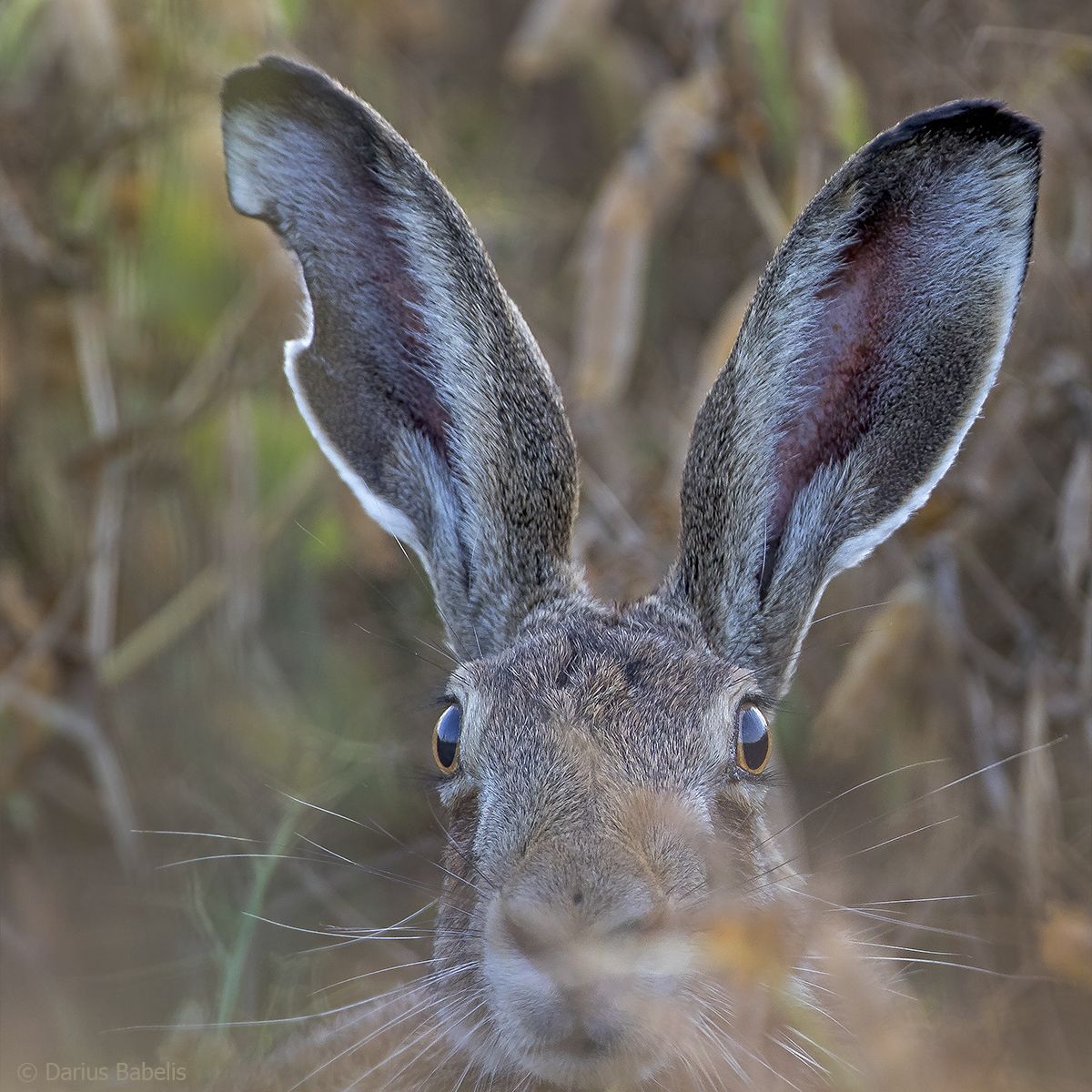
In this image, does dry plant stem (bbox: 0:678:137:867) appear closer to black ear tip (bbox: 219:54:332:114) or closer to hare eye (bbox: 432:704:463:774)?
hare eye (bbox: 432:704:463:774)

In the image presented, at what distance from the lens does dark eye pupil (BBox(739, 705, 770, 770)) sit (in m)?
3.73

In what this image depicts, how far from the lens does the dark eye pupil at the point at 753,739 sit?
Answer: 12.3ft

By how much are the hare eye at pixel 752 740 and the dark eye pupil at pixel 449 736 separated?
0.62m

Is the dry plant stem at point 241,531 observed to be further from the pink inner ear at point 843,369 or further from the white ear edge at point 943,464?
the white ear edge at point 943,464

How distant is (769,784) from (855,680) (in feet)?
4.22

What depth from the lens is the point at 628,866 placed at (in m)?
3.13

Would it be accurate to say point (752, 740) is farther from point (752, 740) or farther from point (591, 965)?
point (591, 965)

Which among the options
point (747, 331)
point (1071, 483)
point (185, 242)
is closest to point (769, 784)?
point (747, 331)

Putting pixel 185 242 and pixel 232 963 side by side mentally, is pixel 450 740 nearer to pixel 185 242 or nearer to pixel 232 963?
pixel 232 963

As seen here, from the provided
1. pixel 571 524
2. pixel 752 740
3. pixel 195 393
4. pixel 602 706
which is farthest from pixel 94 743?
pixel 752 740

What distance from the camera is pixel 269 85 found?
12.6 ft

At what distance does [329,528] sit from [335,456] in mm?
1695

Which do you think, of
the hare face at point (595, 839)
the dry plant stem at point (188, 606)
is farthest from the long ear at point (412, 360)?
the dry plant stem at point (188, 606)

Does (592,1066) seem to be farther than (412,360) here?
No
